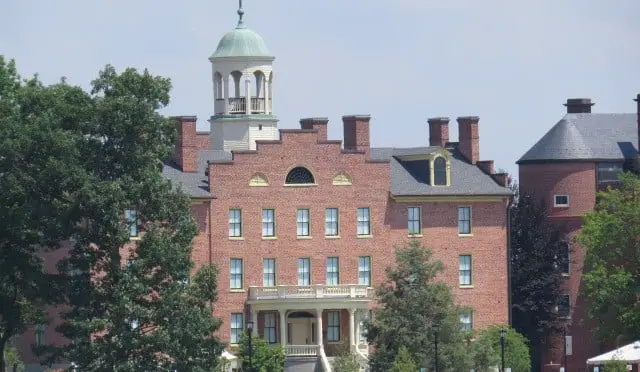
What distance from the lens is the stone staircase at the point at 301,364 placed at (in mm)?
131375

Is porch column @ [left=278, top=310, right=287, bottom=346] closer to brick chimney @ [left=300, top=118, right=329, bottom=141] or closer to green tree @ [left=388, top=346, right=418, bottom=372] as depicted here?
brick chimney @ [left=300, top=118, right=329, bottom=141]

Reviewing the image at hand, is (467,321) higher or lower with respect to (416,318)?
higher

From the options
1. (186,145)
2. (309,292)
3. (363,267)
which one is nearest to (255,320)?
(309,292)

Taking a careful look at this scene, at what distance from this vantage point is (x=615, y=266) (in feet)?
428

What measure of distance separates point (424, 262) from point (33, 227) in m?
20.9

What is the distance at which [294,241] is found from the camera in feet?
438

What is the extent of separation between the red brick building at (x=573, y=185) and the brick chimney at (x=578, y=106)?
3116 mm

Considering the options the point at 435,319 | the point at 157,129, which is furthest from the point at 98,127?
the point at 435,319

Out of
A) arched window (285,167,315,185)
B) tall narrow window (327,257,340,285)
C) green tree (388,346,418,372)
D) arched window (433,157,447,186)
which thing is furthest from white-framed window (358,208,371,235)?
green tree (388,346,418,372)

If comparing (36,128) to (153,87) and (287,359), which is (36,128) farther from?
(287,359)

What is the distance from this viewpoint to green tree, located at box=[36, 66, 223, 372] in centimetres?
11069

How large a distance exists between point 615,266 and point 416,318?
10.3 m

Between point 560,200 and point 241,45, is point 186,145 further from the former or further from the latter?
point 560,200

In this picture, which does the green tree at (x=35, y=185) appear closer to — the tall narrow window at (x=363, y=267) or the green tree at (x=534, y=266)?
the tall narrow window at (x=363, y=267)
